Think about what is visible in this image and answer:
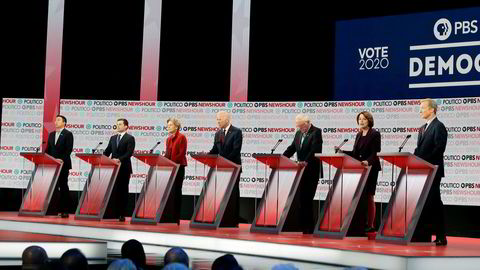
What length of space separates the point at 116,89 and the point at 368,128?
19.0 ft

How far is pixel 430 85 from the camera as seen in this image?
12.0 m

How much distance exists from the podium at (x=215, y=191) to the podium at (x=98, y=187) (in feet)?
4.61

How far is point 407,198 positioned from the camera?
9.21m

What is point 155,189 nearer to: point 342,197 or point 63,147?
point 63,147

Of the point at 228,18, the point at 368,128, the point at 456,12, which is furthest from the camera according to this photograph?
the point at 228,18

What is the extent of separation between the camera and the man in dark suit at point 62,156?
13117 mm

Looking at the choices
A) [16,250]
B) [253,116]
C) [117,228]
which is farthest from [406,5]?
[16,250]

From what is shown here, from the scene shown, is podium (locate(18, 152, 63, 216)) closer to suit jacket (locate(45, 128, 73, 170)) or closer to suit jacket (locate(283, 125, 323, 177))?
suit jacket (locate(45, 128, 73, 170))

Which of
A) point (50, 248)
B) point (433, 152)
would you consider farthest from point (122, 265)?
point (433, 152)

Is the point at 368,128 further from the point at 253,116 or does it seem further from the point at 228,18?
the point at 228,18

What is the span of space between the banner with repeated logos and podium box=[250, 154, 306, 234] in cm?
44

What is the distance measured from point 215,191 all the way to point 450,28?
3.60 m

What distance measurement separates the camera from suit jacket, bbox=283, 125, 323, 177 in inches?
427

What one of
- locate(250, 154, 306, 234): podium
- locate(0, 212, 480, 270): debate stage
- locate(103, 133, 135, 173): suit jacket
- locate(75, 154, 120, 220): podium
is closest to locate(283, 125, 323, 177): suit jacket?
locate(250, 154, 306, 234): podium
